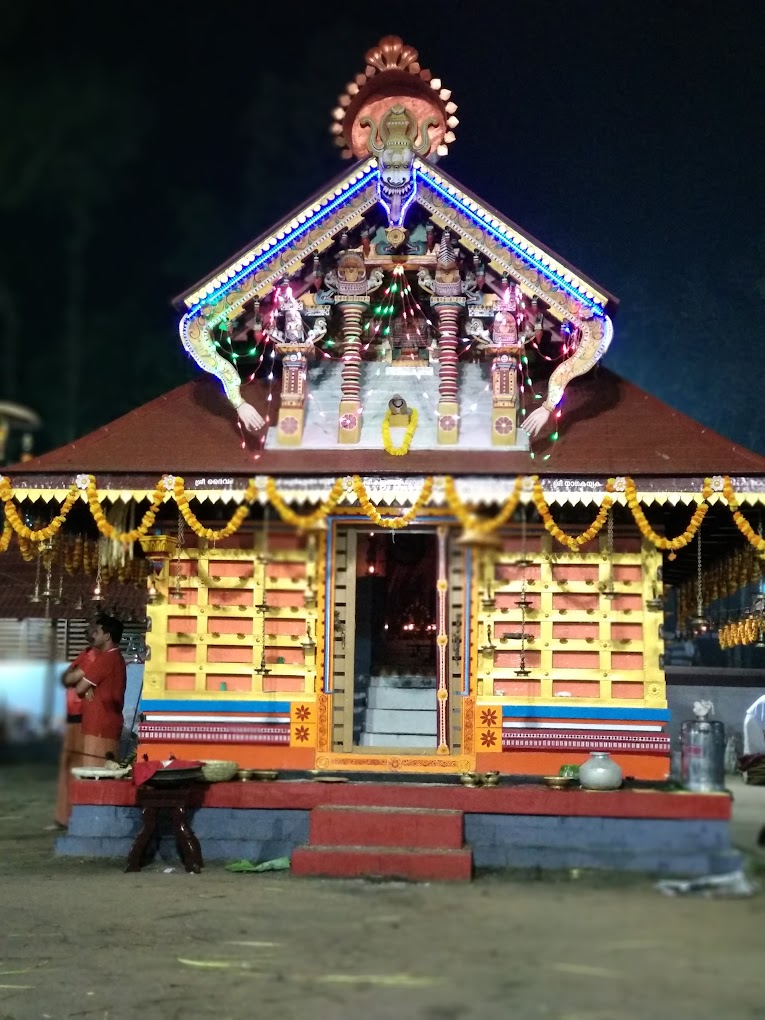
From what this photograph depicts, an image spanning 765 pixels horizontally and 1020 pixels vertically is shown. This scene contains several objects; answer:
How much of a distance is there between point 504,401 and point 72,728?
704cm

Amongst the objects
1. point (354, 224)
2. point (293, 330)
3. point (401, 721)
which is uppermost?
point (354, 224)

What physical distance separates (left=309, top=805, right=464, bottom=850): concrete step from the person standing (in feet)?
14.5

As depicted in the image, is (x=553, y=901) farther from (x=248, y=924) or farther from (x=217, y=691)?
(x=217, y=691)

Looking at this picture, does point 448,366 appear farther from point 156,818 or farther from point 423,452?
point 156,818

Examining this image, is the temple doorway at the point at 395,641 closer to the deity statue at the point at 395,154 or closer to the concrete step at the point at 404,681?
the concrete step at the point at 404,681

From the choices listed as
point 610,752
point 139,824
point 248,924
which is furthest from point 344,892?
point 610,752

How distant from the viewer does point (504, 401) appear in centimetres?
1155

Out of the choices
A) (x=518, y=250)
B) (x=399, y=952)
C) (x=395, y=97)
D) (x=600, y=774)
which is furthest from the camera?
(x=395, y=97)

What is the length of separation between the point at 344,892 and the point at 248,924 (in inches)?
Answer: 39.4

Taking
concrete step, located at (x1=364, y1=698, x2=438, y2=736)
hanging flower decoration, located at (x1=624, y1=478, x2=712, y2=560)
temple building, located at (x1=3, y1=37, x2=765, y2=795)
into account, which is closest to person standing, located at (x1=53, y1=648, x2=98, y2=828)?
temple building, located at (x1=3, y1=37, x2=765, y2=795)

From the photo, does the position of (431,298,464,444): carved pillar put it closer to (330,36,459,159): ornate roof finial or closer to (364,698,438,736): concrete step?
(330,36,459,159): ornate roof finial

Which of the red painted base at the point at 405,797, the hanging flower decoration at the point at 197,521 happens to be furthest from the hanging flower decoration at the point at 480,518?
the red painted base at the point at 405,797

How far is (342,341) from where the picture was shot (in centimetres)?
1186

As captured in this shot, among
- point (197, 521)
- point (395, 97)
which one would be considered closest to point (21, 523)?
point (197, 521)
